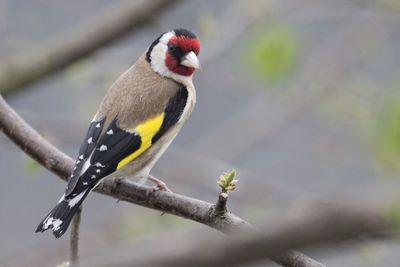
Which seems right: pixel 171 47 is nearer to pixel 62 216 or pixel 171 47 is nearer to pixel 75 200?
pixel 75 200

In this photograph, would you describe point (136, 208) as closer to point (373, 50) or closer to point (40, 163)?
point (373, 50)

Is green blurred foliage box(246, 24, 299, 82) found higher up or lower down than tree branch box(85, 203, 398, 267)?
higher up

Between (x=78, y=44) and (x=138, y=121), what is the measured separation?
3.46 ft

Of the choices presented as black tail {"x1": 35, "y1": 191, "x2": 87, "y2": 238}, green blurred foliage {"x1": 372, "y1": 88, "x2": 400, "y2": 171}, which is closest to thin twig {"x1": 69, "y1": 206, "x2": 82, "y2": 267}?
black tail {"x1": 35, "y1": 191, "x2": 87, "y2": 238}

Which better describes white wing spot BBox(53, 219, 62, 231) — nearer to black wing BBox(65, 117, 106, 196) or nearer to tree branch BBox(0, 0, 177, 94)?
black wing BBox(65, 117, 106, 196)

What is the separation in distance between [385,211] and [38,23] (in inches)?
250

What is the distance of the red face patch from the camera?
4332 mm

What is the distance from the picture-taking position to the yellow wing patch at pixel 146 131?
374 cm

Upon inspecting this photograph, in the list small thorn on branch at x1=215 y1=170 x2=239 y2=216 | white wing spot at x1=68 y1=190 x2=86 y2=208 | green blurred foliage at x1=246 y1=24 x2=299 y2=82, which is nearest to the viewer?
small thorn on branch at x1=215 y1=170 x2=239 y2=216

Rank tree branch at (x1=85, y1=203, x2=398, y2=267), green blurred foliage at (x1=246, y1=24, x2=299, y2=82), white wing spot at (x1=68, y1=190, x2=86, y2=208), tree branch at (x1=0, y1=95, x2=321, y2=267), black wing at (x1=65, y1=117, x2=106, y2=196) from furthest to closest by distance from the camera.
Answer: green blurred foliage at (x1=246, y1=24, x2=299, y2=82) → black wing at (x1=65, y1=117, x2=106, y2=196) → white wing spot at (x1=68, y1=190, x2=86, y2=208) → tree branch at (x1=0, y1=95, x2=321, y2=267) → tree branch at (x1=85, y1=203, x2=398, y2=267)

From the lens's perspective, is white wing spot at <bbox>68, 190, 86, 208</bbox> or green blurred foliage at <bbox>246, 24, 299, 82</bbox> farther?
green blurred foliage at <bbox>246, 24, 299, 82</bbox>

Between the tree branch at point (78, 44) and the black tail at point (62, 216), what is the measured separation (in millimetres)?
1635

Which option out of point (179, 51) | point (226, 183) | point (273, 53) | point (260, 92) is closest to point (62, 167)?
point (226, 183)

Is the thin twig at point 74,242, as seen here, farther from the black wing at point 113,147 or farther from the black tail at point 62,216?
the black wing at point 113,147
